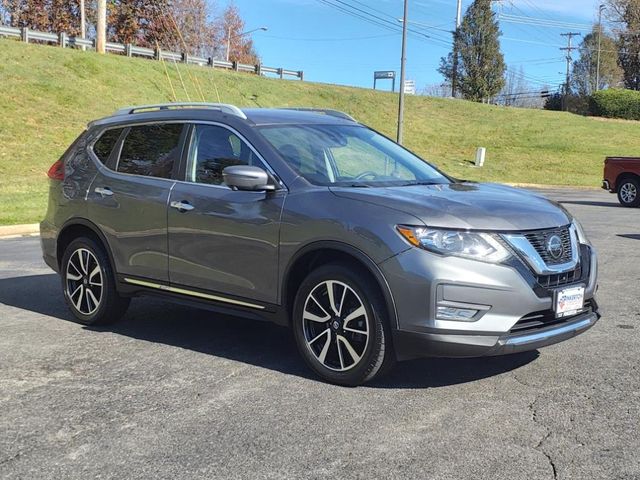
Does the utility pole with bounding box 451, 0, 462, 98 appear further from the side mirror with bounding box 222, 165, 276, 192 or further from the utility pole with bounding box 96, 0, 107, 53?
the side mirror with bounding box 222, 165, 276, 192

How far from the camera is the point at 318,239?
4414mm

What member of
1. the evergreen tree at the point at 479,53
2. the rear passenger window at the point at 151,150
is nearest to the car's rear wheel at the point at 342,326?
the rear passenger window at the point at 151,150

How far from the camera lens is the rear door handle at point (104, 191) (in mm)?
5828

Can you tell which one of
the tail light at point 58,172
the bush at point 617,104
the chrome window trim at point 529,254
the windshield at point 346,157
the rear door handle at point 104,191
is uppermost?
the bush at point 617,104

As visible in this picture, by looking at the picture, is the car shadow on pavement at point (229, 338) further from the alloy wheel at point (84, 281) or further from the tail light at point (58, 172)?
the tail light at point (58, 172)

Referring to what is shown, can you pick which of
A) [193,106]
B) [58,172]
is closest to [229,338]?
[193,106]

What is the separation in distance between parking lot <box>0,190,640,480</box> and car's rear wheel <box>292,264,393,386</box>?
15cm

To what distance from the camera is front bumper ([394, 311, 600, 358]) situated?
4035mm

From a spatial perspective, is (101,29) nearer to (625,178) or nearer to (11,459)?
(625,178)

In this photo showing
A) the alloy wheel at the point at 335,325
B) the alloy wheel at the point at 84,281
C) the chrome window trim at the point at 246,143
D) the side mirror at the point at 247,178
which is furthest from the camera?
the alloy wheel at the point at 84,281

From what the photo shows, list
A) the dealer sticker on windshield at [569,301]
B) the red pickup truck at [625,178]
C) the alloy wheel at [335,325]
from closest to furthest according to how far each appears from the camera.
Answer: the dealer sticker on windshield at [569,301], the alloy wheel at [335,325], the red pickup truck at [625,178]

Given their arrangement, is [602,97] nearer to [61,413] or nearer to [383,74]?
[383,74]

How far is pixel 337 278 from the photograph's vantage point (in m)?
4.38

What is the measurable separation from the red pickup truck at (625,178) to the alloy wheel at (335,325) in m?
16.0
